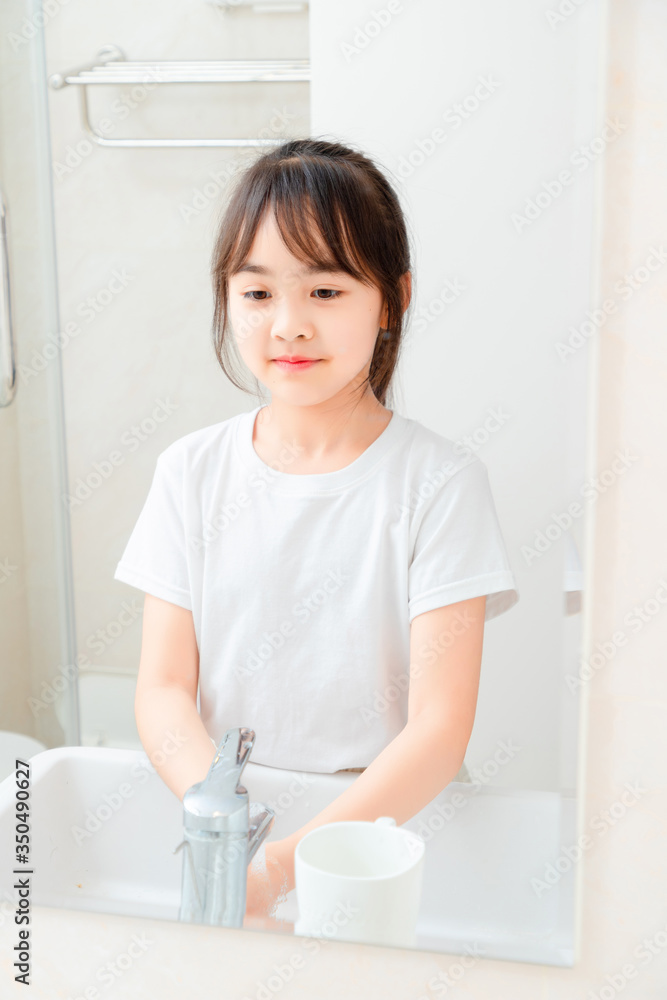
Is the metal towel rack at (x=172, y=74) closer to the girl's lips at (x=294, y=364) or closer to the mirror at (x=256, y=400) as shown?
the mirror at (x=256, y=400)

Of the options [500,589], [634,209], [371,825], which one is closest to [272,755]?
[371,825]

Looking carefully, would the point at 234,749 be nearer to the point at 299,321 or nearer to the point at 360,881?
the point at 360,881

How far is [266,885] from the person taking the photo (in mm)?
622

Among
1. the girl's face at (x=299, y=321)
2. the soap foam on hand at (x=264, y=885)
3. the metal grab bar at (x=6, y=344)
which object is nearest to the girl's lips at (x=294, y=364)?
the girl's face at (x=299, y=321)

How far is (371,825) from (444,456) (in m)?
0.26

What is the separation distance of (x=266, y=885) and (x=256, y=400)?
13.8 inches

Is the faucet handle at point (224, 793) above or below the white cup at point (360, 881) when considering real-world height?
above

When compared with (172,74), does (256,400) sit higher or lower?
lower

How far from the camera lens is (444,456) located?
0.63 meters

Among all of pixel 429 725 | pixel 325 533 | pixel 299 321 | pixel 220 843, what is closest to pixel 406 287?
pixel 299 321

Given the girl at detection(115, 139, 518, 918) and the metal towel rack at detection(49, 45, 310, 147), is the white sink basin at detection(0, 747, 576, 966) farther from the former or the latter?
the metal towel rack at detection(49, 45, 310, 147)

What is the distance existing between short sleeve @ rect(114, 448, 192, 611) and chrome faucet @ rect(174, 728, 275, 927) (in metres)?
0.14

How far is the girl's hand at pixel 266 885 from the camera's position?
0.62 metres

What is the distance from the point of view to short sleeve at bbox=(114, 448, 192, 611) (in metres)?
0.68
